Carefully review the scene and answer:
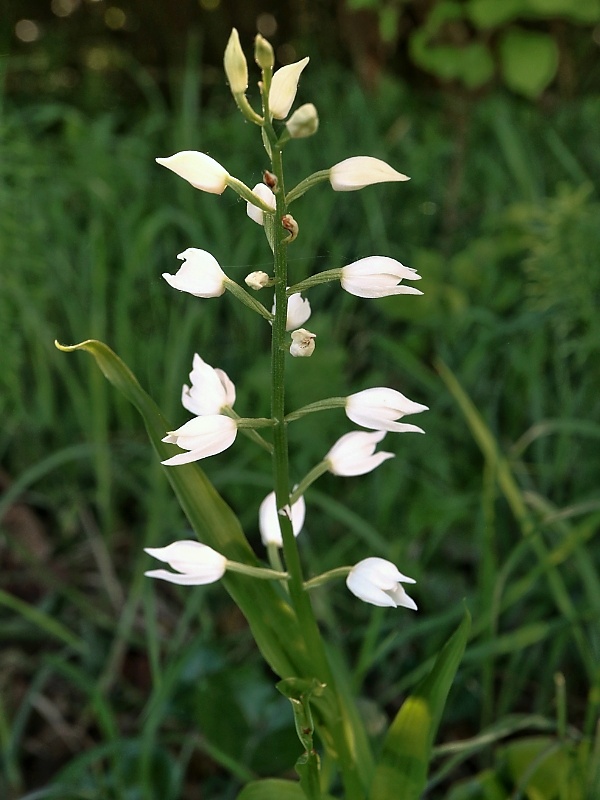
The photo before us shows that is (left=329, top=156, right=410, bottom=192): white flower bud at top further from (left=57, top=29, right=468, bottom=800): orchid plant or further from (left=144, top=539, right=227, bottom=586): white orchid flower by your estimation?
(left=144, top=539, right=227, bottom=586): white orchid flower

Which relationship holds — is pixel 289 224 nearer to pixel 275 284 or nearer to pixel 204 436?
pixel 275 284

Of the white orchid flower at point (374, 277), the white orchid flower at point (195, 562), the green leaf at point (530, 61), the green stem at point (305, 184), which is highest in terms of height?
the green leaf at point (530, 61)

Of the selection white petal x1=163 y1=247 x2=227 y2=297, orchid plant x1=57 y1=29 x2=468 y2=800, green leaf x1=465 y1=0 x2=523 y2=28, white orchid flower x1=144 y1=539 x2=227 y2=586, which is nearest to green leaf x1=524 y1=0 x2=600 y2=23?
green leaf x1=465 y1=0 x2=523 y2=28

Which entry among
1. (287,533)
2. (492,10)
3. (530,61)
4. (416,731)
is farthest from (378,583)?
(530,61)

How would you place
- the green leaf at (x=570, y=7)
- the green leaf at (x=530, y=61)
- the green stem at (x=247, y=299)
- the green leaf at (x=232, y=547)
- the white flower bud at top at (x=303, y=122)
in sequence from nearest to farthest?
the white flower bud at top at (x=303, y=122) < the green stem at (x=247, y=299) < the green leaf at (x=232, y=547) < the green leaf at (x=570, y=7) < the green leaf at (x=530, y=61)

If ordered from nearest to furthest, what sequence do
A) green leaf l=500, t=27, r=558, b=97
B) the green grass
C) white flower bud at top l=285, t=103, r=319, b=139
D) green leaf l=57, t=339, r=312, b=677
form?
white flower bud at top l=285, t=103, r=319, b=139
green leaf l=57, t=339, r=312, b=677
the green grass
green leaf l=500, t=27, r=558, b=97

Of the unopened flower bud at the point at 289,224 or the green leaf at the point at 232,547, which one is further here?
the green leaf at the point at 232,547

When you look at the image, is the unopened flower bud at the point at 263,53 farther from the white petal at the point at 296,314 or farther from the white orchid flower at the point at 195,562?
the white orchid flower at the point at 195,562

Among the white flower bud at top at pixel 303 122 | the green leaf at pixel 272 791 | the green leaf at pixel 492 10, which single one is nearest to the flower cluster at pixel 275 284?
the white flower bud at top at pixel 303 122
